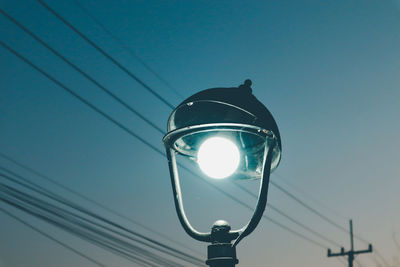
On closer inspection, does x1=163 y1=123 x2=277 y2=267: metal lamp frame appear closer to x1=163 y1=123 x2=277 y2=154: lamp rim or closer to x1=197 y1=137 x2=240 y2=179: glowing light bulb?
x1=163 y1=123 x2=277 y2=154: lamp rim

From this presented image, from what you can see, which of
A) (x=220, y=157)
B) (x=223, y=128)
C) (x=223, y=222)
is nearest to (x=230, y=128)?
(x=223, y=128)

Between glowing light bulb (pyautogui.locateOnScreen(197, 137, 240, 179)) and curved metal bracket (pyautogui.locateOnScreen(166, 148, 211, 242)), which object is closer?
curved metal bracket (pyautogui.locateOnScreen(166, 148, 211, 242))

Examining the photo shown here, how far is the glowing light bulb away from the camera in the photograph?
7.95 ft

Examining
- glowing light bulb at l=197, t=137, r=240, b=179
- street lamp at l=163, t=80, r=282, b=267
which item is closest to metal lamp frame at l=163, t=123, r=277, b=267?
street lamp at l=163, t=80, r=282, b=267

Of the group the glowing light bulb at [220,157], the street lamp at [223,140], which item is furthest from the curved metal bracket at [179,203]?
the glowing light bulb at [220,157]

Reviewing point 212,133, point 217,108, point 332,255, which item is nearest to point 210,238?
point 212,133

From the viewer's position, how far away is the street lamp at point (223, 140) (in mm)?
2193

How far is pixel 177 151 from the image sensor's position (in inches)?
105

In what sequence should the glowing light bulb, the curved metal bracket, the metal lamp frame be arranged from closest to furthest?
the metal lamp frame < the curved metal bracket < the glowing light bulb

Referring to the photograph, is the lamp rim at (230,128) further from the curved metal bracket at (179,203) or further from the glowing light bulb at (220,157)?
the curved metal bracket at (179,203)

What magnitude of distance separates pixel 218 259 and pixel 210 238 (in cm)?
14

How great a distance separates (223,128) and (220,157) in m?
0.19

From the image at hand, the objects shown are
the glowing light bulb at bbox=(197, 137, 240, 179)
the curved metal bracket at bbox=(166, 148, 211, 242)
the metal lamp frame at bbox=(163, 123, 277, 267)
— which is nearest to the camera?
the metal lamp frame at bbox=(163, 123, 277, 267)

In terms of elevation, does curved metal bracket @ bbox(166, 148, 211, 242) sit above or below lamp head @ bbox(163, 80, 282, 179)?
below
